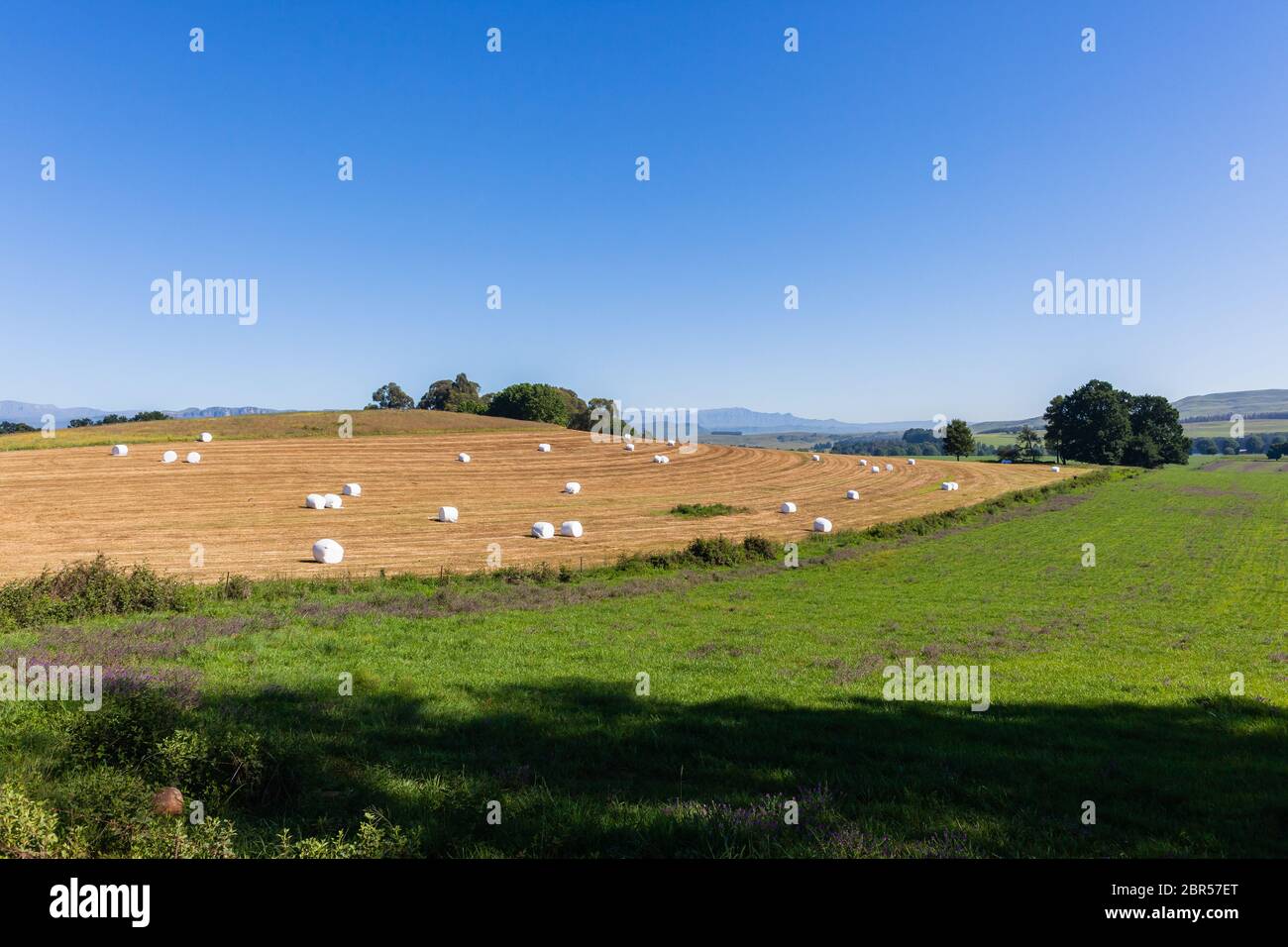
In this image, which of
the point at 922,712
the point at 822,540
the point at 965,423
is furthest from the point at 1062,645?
the point at 965,423

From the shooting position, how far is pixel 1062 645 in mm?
20891

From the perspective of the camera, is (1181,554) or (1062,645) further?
(1181,554)

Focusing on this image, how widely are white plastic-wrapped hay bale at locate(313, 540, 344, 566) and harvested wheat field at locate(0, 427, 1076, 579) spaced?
642 mm

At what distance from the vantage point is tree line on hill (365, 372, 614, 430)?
132 m

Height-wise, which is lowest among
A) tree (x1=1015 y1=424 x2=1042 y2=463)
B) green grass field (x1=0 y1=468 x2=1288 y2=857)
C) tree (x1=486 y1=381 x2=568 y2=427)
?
green grass field (x1=0 y1=468 x2=1288 y2=857)

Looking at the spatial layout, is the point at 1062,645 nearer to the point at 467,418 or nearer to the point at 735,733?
the point at 735,733

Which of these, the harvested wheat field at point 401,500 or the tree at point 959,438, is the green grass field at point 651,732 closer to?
the harvested wheat field at point 401,500

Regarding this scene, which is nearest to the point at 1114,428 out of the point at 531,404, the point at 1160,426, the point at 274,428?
the point at 1160,426

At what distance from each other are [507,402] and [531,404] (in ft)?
26.6

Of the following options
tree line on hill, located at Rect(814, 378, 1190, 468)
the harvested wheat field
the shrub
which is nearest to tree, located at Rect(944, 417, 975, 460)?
tree line on hill, located at Rect(814, 378, 1190, 468)

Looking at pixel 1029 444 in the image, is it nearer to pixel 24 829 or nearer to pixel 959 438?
pixel 959 438

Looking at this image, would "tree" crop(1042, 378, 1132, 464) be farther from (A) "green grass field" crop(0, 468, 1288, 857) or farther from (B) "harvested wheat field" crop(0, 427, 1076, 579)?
(A) "green grass field" crop(0, 468, 1288, 857)

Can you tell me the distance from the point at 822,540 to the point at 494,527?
74.4 feet

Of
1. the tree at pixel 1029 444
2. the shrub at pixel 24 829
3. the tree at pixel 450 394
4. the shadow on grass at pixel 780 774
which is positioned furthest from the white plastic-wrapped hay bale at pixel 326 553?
the tree at pixel 1029 444
